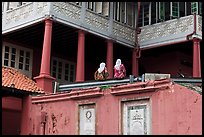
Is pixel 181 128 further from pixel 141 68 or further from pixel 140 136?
A: pixel 141 68

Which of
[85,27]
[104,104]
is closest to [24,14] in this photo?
[85,27]

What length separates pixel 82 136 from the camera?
41.6 ft

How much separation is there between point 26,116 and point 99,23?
8175mm

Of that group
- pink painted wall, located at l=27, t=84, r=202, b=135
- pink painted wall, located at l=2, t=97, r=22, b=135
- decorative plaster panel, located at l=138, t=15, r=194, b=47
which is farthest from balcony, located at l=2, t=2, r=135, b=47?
pink painted wall, located at l=27, t=84, r=202, b=135

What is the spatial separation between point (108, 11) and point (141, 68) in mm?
5448

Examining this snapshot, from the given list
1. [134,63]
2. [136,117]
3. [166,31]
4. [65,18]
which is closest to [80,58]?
[65,18]

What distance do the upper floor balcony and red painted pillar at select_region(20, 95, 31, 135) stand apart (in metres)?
5.30

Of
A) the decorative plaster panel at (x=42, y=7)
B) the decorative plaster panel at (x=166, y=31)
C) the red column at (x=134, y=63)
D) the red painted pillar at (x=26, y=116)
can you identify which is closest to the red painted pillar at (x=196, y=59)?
the decorative plaster panel at (x=166, y=31)

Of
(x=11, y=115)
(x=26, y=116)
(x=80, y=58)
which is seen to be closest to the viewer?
(x=26, y=116)

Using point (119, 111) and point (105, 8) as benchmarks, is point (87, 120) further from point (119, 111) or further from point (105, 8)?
point (105, 8)

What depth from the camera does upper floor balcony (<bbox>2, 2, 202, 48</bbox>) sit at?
19.7 m

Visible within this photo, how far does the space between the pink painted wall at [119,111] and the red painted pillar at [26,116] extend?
0.20 meters

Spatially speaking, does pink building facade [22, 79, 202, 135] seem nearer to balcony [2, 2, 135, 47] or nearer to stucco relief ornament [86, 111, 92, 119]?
stucco relief ornament [86, 111, 92, 119]

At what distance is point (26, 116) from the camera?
14.9m
